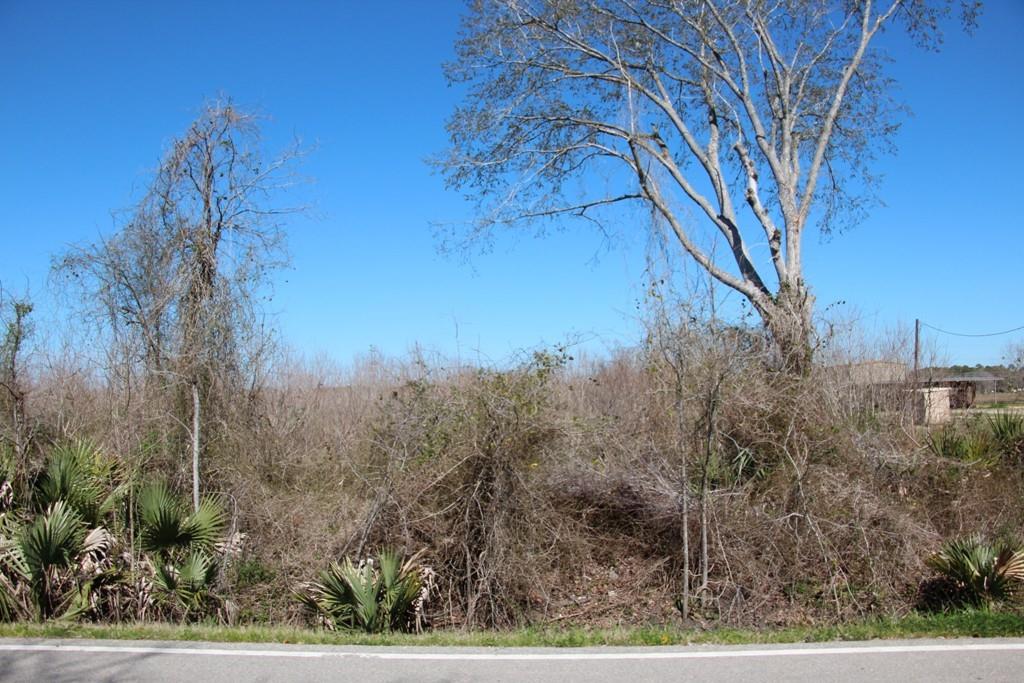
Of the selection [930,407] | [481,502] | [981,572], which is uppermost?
[930,407]

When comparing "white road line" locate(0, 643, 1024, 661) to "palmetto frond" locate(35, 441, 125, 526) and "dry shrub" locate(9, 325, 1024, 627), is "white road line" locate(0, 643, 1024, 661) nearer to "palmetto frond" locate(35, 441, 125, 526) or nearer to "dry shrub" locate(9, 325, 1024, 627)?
"dry shrub" locate(9, 325, 1024, 627)

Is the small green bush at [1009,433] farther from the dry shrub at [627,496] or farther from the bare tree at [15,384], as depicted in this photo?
the bare tree at [15,384]

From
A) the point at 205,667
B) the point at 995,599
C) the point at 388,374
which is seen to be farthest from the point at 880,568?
the point at 388,374

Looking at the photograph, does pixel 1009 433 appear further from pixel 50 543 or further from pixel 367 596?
pixel 50 543

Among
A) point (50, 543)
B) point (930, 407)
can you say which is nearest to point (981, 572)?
point (930, 407)

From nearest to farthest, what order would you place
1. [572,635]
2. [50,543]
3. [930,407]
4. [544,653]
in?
[544,653] → [572,635] → [50,543] → [930,407]

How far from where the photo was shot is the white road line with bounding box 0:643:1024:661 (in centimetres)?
627

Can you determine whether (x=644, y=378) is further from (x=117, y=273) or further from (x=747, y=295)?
(x=117, y=273)

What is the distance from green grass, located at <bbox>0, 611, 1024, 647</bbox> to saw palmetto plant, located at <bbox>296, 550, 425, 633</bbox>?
2.79 feet

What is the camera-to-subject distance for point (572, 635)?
6980 millimetres

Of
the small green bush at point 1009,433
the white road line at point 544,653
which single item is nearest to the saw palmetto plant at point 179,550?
the white road line at point 544,653

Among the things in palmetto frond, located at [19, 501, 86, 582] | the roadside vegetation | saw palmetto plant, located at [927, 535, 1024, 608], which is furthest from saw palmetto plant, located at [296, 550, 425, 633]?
saw palmetto plant, located at [927, 535, 1024, 608]

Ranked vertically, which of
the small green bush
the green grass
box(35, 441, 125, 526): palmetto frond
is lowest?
the green grass

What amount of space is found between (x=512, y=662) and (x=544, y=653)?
40 centimetres
